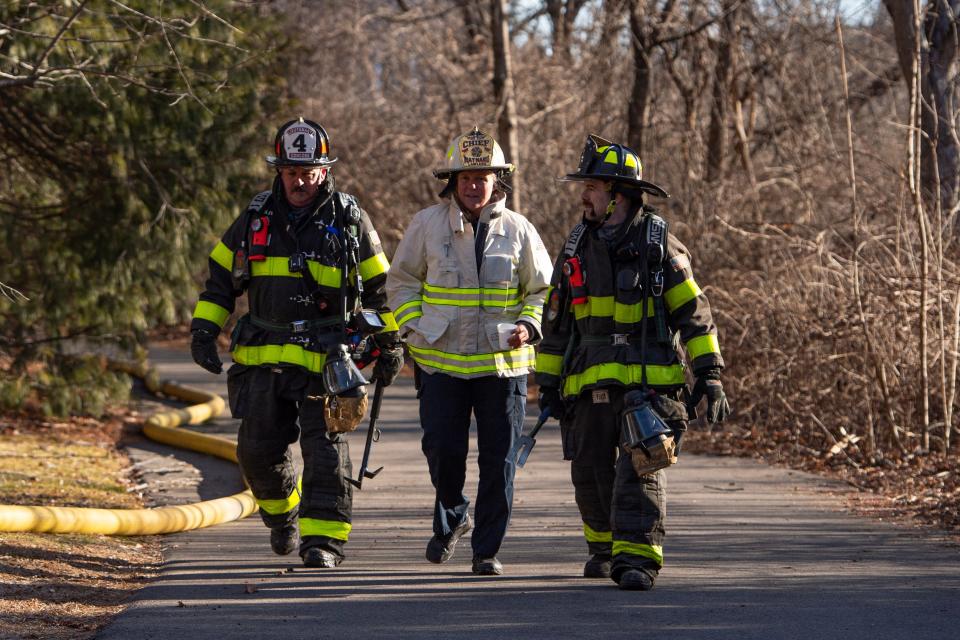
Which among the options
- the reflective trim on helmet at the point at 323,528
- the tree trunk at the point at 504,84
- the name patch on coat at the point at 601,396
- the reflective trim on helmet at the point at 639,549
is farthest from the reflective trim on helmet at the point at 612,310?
the tree trunk at the point at 504,84

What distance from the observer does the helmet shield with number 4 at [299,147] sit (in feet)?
21.7

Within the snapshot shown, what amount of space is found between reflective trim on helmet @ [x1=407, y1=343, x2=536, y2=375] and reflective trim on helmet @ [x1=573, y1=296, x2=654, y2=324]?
37 cm

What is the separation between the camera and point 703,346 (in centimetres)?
608

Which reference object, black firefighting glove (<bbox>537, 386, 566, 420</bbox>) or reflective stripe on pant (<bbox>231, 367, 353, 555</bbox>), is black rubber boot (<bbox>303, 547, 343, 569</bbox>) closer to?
reflective stripe on pant (<bbox>231, 367, 353, 555</bbox>)

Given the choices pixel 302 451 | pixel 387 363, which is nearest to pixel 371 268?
pixel 387 363

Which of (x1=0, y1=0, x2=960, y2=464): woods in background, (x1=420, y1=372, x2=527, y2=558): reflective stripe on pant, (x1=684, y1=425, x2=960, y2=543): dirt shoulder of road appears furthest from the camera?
(x1=0, y1=0, x2=960, y2=464): woods in background

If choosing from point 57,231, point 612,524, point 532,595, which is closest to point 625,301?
point 612,524

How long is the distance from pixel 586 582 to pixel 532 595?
404mm

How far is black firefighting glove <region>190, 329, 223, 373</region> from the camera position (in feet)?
21.8

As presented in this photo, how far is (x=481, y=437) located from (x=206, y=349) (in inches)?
55.9

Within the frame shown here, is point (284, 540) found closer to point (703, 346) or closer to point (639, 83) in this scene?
point (703, 346)

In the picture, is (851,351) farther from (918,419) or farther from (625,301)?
(625,301)

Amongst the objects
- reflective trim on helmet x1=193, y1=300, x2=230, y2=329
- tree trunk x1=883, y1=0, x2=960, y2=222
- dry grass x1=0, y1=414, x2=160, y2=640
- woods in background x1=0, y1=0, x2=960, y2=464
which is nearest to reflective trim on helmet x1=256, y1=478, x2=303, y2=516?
dry grass x1=0, y1=414, x2=160, y2=640

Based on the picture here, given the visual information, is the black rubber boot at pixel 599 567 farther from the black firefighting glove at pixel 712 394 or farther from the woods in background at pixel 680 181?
the woods in background at pixel 680 181
